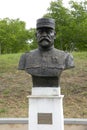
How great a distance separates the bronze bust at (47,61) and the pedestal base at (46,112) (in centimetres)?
31

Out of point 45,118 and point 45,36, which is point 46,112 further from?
point 45,36

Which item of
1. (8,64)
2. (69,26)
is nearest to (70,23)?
(69,26)

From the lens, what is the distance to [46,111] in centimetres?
665

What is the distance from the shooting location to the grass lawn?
1021 cm

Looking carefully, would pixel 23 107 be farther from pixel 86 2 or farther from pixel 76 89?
pixel 86 2

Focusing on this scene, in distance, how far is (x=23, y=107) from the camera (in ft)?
34.6

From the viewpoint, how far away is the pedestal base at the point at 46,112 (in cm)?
664

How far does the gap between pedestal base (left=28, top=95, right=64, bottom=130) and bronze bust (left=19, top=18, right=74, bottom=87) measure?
1.01 ft

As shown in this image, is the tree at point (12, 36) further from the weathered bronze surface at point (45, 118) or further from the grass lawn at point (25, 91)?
the weathered bronze surface at point (45, 118)

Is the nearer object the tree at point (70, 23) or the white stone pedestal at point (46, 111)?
the white stone pedestal at point (46, 111)

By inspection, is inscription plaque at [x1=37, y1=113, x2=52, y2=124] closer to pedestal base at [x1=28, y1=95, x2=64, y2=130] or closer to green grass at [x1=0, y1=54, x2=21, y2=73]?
pedestal base at [x1=28, y1=95, x2=64, y2=130]

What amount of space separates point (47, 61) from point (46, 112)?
0.98 meters

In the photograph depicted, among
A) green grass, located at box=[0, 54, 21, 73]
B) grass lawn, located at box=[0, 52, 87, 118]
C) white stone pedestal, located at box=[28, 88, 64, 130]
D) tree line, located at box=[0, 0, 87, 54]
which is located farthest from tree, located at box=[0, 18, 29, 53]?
white stone pedestal, located at box=[28, 88, 64, 130]

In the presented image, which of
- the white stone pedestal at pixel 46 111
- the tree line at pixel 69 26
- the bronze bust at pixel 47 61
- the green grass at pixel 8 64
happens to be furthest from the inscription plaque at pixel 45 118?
the tree line at pixel 69 26
